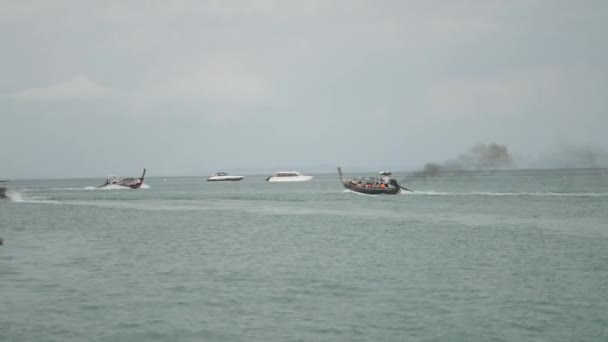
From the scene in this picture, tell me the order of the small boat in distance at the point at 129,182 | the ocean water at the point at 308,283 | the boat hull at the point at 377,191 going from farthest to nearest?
the small boat in distance at the point at 129,182
the boat hull at the point at 377,191
the ocean water at the point at 308,283

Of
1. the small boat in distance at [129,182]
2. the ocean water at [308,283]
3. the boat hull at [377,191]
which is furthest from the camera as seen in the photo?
the small boat in distance at [129,182]

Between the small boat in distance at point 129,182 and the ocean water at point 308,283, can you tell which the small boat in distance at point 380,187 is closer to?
the ocean water at point 308,283

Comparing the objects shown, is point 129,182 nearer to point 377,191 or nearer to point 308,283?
point 377,191

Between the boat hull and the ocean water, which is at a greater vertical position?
the boat hull

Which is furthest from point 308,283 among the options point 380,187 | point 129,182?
point 129,182

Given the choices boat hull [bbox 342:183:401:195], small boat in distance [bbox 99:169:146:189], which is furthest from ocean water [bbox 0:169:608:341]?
small boat in distance [bbox 99:169:146:189]

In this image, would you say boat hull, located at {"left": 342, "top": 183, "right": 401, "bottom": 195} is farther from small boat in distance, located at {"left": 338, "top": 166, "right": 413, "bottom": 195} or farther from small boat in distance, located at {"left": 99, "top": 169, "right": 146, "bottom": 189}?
small boat in distance, located at {"left": 99, "top": 169, "right": 146, "bottom": 189}

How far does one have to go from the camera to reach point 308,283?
31.3 m

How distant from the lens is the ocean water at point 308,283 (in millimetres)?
22594

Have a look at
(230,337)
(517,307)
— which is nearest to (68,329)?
(230,337)

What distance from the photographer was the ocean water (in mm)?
22594

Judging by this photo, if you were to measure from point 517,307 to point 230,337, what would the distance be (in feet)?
39.4

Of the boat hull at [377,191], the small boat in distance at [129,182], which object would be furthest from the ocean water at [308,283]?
the small boat in distance at [129,182]

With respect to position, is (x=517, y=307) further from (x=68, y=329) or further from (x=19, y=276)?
(x=19, y=276)
